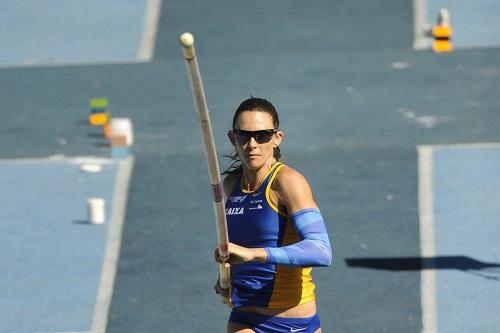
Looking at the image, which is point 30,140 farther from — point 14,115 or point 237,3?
point 237,3

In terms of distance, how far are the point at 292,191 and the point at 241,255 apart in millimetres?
437

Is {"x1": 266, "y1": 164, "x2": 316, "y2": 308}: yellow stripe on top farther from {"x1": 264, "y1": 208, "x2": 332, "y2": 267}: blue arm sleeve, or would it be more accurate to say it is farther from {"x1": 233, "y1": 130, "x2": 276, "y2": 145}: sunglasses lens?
{"x1": 233, "y1": 130, "x2": 276, "y2": 145}: sunglasses lens

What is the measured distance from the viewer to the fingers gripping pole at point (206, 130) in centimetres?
496

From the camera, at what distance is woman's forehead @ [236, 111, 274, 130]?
6043 mm

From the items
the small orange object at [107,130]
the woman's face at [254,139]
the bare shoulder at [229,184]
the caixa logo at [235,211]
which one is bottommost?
the caixa logo at [235,211]

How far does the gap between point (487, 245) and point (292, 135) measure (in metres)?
2.99

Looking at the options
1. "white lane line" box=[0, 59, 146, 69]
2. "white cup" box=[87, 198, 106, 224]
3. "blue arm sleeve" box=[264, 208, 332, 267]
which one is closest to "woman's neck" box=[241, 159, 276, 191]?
"blue arm sleeve" box=[264, 208, 332, 267]

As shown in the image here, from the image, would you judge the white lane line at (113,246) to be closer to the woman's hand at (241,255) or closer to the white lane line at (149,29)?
the white lane line at (149,29)

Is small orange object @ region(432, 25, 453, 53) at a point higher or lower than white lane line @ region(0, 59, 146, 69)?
higher

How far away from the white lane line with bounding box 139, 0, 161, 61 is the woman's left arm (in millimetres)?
10511

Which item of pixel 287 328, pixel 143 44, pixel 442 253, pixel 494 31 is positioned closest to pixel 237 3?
pixel 143 44

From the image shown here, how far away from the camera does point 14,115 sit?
587 inches

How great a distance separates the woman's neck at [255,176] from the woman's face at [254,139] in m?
0.03

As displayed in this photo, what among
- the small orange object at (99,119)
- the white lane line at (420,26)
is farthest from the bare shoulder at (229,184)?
the white lane line at (420,26)
